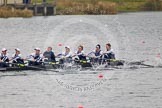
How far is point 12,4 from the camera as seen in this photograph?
401 ft

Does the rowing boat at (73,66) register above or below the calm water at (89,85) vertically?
above

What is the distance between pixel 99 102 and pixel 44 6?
89.9 m

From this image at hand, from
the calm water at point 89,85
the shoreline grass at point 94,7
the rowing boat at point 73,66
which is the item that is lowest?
the calm water at point 89,85

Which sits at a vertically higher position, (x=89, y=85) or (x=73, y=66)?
(x=73, y=66)

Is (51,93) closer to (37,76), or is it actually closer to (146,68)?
(37,76)

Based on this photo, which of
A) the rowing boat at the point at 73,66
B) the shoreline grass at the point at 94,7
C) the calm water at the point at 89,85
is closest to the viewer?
the calm water at the point at 89,85

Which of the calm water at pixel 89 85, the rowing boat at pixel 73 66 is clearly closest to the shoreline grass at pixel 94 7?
the calm water at pixel 89 85

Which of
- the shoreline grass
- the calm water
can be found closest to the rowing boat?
the calm water

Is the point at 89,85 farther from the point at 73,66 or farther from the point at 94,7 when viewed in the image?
the point at 94,7

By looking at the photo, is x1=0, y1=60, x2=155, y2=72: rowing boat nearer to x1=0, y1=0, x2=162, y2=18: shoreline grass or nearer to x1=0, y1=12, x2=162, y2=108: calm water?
x1=0, y1=12, x2=162, y2=108: calm water

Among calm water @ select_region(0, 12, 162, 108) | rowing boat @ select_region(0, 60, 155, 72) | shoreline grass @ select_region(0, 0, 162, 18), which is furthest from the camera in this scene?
shoreline grass @ select_region(0, 0, 162, 18)

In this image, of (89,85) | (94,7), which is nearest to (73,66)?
(89,85)

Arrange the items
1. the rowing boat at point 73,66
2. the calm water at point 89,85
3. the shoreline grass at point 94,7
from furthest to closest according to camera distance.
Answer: the shoreline grass at point 94,7, the rowing boat at point 73,66, the calm water at point 89,85

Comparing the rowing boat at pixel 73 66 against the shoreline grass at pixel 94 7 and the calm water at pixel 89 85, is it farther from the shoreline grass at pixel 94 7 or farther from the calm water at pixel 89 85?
the shoreline grass at pixel 94 7
